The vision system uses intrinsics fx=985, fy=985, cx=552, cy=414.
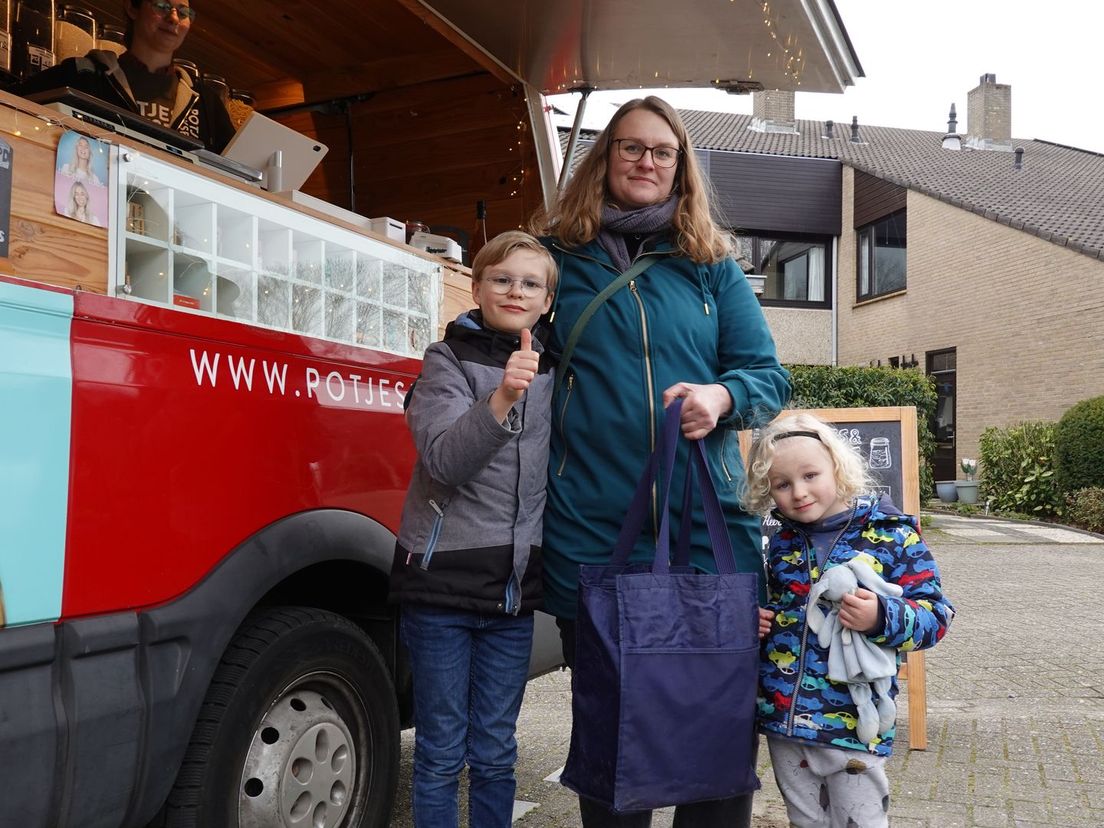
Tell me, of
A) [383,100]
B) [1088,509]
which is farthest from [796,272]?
[383,100]

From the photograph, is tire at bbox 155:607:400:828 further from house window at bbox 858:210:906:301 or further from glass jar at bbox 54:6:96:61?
house window at bbox 858:210:906:301

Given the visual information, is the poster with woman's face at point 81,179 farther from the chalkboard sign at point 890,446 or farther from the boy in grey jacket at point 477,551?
the chalkboard sign at point 890,446

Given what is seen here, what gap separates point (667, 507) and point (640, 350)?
1.25 feet

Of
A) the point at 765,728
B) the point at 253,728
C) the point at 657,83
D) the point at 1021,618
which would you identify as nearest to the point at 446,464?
the point at 253,728

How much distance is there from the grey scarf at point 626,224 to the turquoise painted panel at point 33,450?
3.96 ft

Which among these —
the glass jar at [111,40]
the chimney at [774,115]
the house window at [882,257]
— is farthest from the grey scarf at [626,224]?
the chimney at [774,115]

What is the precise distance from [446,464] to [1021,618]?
6711mm

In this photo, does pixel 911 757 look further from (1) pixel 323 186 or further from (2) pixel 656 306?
(1) pixel 323 186

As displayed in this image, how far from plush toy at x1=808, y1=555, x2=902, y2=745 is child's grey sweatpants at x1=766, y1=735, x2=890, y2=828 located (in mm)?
81

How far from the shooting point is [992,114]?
1034 inches

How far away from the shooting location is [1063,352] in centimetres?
1636

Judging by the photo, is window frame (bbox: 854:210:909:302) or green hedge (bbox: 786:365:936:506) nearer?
green hedge (bbox: 786:365:936:506)

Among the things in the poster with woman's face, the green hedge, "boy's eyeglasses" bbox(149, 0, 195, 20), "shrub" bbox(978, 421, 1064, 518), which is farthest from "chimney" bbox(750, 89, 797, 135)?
the poster with woman's face

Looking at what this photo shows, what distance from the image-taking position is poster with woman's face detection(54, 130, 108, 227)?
6.26 ft
